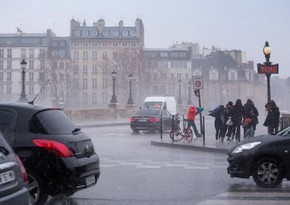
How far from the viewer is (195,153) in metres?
18.3

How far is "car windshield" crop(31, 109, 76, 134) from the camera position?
27.2ft

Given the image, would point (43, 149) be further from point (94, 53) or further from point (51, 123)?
point (94, 53)

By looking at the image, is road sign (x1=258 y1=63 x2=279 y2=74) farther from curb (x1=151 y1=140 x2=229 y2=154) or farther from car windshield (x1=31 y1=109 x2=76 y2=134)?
car windshield (x1=31 y1=109 x2=76 y2=134)

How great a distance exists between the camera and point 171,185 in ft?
35.9

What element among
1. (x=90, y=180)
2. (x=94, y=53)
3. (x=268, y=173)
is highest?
(x=94, y=53)

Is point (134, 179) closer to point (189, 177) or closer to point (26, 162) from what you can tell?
point (189, 177)

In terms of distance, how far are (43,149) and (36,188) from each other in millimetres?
606

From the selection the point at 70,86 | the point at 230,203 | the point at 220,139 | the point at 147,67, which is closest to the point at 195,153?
the point at 220,139

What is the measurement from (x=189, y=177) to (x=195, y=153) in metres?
6.18

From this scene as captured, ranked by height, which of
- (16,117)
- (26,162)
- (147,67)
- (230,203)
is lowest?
(230,203)

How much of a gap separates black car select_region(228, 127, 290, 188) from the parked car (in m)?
5.88

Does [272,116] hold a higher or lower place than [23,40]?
lower

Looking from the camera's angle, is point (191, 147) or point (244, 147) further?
point (191, 147)

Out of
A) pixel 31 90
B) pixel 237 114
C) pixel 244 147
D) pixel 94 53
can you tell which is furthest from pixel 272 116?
pixel 31 90
